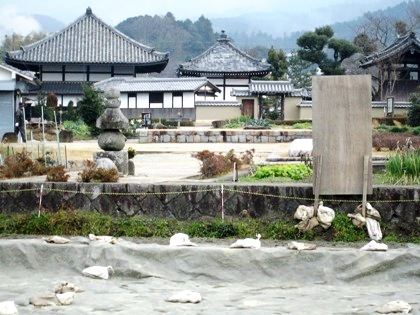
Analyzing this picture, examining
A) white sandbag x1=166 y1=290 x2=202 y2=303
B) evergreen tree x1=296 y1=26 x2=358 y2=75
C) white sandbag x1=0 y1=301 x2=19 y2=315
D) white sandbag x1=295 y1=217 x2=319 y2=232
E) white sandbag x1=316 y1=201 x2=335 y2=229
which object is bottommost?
white sandbag x1=166 y1=290 x2=202 y2=303

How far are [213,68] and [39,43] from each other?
40.9 ft

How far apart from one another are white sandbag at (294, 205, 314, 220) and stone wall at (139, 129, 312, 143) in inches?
781

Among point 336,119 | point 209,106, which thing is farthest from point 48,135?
point 336,119

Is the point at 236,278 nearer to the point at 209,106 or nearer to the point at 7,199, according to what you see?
the point at 7,199

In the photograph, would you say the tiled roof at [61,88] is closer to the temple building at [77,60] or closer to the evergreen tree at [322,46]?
the temple building at [77,60]

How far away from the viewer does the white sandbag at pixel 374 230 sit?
11.2m

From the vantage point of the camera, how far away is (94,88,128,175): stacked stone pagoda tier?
49.3ft

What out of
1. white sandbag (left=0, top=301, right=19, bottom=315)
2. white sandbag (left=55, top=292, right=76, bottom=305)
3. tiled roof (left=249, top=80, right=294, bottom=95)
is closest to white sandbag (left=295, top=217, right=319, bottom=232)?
white sandbag (left=55, top=292, right=76, bottom=305)

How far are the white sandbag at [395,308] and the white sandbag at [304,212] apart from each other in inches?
137

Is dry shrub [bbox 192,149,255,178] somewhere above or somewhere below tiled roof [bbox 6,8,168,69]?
below

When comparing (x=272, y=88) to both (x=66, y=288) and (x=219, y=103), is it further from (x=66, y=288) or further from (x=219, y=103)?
(x=66, y=288)

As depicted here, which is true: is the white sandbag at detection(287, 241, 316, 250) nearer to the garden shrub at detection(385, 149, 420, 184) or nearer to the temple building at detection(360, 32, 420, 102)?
the garden shrub at detection(385, 149, 420, 184)

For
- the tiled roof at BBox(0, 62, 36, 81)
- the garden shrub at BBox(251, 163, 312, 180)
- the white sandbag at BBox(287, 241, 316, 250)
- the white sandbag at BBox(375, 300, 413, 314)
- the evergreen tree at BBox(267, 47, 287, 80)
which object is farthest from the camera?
the evergreen tree at BBox(267, 47, 287, 80)

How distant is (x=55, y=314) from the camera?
25.8 ft
